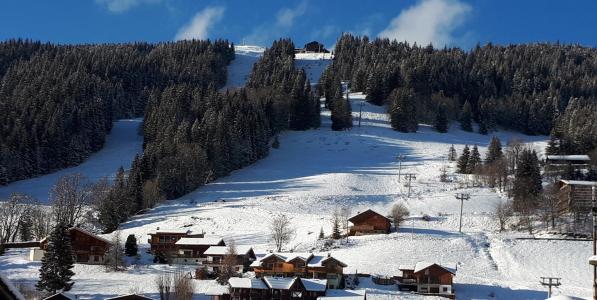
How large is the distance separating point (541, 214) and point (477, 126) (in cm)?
6693

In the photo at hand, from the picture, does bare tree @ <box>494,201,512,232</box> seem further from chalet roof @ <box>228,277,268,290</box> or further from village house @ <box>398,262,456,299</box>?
chalet roof @ <box>228,277,268,290</box>

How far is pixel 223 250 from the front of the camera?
6053cm

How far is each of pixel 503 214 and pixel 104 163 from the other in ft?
226

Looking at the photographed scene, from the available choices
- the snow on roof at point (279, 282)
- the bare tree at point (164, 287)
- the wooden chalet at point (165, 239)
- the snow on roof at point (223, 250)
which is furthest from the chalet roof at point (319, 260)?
the wooden chalet at point (165, 239)

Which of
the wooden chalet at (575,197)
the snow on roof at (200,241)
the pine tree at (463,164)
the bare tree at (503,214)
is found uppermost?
the pine tree at (463,164)

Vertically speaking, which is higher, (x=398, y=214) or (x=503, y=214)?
(x=503, y=214)

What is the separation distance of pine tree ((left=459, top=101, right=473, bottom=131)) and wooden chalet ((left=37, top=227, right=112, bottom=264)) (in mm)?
91569

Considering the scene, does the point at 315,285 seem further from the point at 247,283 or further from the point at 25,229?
the point at 25,229

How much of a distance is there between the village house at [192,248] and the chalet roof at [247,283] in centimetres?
1409

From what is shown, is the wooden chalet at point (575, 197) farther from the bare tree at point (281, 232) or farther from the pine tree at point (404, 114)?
the pine tree at point (404, 114)

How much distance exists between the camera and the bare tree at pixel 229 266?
173 feet

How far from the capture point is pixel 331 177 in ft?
317

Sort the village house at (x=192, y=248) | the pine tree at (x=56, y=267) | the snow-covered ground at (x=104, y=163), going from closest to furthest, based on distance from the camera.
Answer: the pine tree at (x=56, y=267) < the village house at (x=192, y=248) < the snow-covered ground at (x=104, y=163)

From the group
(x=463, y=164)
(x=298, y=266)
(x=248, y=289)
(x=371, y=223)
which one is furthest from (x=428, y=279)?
(x=463, y=164)
